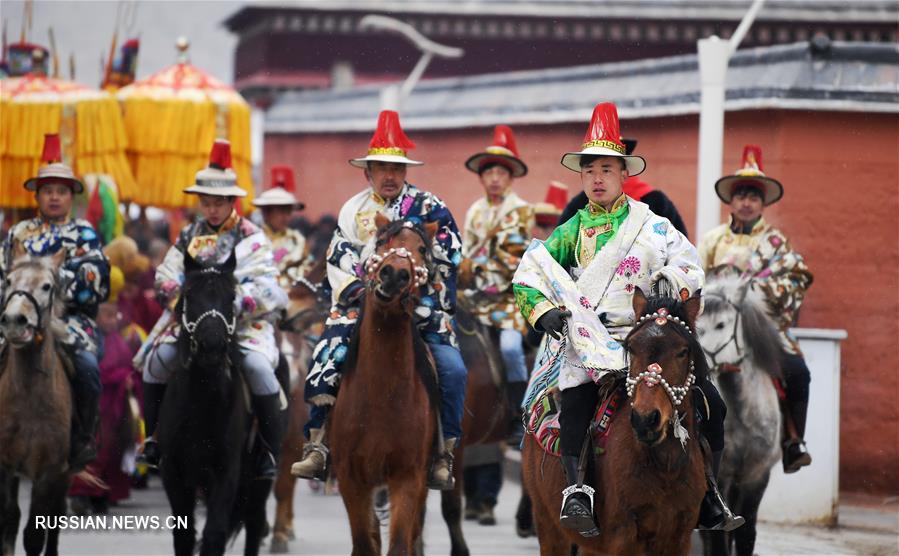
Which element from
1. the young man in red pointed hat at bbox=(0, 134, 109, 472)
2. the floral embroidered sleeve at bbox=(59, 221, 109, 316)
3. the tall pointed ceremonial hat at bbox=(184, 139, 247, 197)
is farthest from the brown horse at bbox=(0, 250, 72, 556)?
the tall pointed ceremonial hat at bbox=(184, 139, 247, 197)

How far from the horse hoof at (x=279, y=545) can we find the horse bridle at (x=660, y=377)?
587 cm

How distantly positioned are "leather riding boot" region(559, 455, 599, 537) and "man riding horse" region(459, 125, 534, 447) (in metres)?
5.68

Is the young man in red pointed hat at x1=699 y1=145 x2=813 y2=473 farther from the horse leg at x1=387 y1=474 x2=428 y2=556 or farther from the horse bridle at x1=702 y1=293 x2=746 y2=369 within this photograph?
the horse leg at x1=387 y1=474 x2=428 y2=556

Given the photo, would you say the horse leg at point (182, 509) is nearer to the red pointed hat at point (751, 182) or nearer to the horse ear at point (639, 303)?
the horse ear at point (639, 303)

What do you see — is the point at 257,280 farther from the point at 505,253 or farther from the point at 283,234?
the point at 283,234

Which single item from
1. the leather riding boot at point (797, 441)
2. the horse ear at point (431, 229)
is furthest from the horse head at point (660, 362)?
the leather riding boot at point (797, 441)

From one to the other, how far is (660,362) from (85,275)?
A: 5.81 m

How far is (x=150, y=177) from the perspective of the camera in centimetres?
1952

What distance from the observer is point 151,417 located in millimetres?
11336

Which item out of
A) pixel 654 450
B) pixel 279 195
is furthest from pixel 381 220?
pixel 279 195

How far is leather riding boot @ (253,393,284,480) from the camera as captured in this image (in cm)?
1134

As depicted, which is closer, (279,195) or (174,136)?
(279,195)

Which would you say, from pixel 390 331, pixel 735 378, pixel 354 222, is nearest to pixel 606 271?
pixel 390 331

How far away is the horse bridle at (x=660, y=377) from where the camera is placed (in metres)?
7.55
